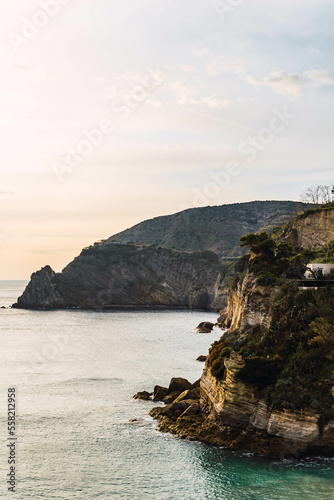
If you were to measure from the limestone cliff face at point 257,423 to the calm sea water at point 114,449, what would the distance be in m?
1.02

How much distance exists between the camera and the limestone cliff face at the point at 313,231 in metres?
80.2

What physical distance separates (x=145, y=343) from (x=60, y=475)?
63.7 m

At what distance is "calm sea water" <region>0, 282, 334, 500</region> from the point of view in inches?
1265

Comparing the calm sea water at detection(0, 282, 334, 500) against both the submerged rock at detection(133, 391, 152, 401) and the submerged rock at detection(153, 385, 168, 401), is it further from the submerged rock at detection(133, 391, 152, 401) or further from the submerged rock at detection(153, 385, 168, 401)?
the submerged rock at detection(153, 385, 168, 401)

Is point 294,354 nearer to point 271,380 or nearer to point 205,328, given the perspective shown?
point 271,380

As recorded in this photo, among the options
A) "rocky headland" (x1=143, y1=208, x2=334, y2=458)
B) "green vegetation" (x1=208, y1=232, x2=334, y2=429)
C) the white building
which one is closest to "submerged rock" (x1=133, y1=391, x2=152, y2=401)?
"rocky headland" (x1=143, y1=208, x2=334, y2=458)

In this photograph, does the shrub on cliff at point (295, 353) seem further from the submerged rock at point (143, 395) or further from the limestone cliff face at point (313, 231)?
the limestone cliff face at point (313, 231)

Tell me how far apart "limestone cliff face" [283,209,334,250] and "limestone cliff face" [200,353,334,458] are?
1785 inches

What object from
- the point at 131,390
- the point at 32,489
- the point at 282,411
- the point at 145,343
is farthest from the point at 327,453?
the point at 145,343

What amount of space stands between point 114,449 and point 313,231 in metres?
55.7

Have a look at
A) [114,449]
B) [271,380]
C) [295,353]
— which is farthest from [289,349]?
[114,449]

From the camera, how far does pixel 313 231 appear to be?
276ft

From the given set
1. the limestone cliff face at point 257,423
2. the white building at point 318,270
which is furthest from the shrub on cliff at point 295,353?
the white building at point 318,270

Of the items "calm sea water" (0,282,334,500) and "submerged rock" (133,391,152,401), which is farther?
"submerged rock" (133,391,152,401)
